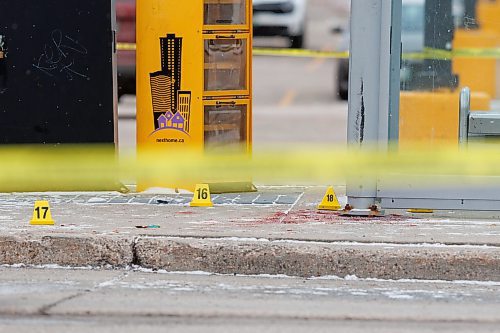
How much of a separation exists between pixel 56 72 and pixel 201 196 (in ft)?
4.74

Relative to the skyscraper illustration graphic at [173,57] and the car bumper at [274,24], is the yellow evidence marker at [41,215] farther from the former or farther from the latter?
the car bumper at [274,24]

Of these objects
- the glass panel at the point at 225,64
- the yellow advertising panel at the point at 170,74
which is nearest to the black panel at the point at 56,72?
the yellow advertising panel at the point at 170,74

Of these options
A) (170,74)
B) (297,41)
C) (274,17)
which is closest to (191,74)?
(170,74)

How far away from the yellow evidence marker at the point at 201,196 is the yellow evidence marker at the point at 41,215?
3.99 ft

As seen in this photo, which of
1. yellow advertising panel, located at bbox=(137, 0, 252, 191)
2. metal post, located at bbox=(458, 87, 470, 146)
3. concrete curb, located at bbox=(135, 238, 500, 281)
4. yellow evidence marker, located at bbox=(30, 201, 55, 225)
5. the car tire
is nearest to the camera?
concrete curb, located at bbox=(135, 238, 500, 281)

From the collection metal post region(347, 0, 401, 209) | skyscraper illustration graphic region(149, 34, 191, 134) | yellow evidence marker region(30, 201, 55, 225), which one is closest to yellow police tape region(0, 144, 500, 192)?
skyscraper illustration graphic region(149, 34, 191, 134)

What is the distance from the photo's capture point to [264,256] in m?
7.34

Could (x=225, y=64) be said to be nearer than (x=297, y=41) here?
Yes

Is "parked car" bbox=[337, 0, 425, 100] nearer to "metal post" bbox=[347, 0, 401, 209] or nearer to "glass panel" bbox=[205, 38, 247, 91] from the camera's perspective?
"metal post" bbox=[347, 0, 401, 209]

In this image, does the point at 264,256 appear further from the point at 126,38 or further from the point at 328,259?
the point at 126,38

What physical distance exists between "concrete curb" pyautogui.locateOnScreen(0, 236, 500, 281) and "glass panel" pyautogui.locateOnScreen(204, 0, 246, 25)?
2.38 metres

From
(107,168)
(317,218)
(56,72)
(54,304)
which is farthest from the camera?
→ (107,168)

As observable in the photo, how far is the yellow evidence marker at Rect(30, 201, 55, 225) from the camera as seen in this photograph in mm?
7957

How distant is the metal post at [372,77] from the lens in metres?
8.19
